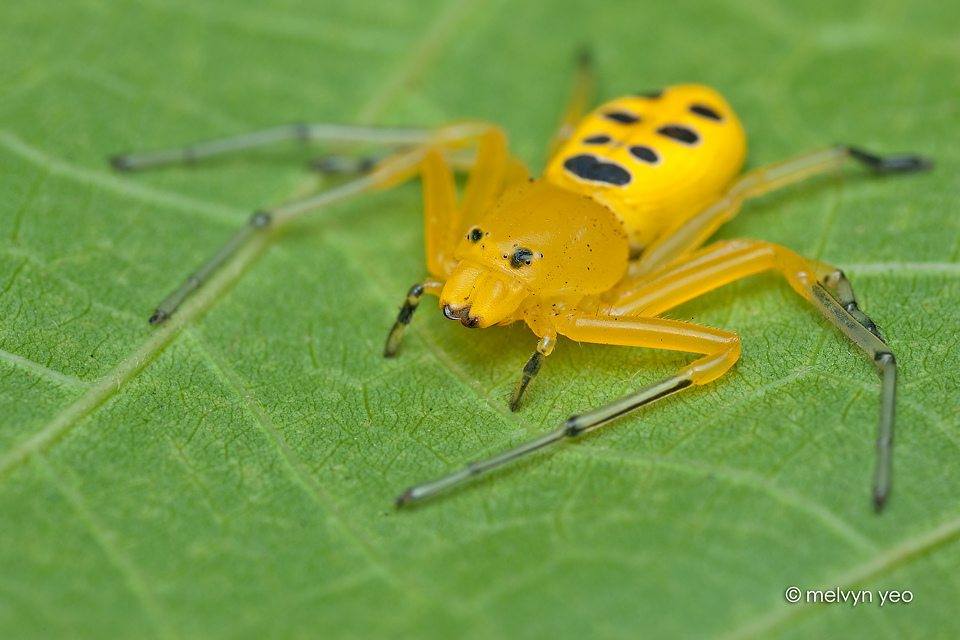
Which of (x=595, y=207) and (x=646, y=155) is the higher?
(x=646, y=155)

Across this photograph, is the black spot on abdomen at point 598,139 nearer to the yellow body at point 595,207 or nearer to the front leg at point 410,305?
the yellow body at point 595,207

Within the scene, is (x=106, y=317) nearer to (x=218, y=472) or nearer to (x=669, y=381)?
(x=218, y=472)

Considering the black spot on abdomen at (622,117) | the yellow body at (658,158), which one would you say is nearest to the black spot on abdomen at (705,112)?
the yellow body at (658,158)

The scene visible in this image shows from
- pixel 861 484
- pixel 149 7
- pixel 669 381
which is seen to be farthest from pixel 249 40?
pixel 861 484

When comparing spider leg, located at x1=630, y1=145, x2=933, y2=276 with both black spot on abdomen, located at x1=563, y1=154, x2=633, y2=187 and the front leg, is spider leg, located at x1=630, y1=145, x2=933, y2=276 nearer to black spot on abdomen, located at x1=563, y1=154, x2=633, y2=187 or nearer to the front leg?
black spot on abdomen, located at x1=563, y1=154, x2=633, y2=187

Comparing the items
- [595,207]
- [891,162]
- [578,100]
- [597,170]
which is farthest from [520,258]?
[891,162]

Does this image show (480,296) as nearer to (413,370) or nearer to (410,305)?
(410,305)
